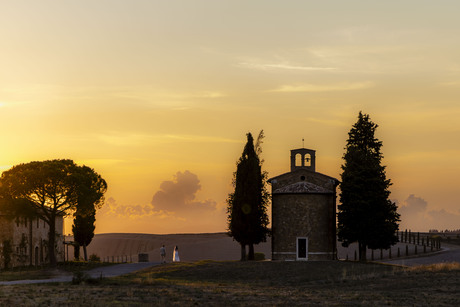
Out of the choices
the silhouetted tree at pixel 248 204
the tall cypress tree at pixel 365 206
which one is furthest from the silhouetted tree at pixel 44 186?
the tall cypress tree at pixel 365 206

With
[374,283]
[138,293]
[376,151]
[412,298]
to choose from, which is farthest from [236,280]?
[376,151]

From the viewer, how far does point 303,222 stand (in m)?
67.5

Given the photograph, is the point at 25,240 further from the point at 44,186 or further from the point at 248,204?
Result: the point at 248,204

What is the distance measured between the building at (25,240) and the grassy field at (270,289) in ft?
81.2

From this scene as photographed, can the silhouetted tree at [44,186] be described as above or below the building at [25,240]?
above

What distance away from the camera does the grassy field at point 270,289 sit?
34.1 m

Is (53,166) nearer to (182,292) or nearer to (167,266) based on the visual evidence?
(167,266)

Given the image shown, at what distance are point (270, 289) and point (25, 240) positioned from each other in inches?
1779

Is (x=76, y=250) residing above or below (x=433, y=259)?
below

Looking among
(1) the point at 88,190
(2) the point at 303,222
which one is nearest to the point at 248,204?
(2) the point at 303,222

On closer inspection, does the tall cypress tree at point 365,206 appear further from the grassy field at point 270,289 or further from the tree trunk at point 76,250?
the tree trunk at point 76,250

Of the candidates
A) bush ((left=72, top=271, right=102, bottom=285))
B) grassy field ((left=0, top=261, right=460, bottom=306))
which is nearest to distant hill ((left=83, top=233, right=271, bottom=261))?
grassy field ((left=0, top=261, right=460, bottom=306))

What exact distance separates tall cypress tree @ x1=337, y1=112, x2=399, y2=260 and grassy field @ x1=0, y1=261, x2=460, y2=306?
26.0ft

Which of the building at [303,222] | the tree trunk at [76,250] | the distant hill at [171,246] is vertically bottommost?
the distant hill at [171,246]
